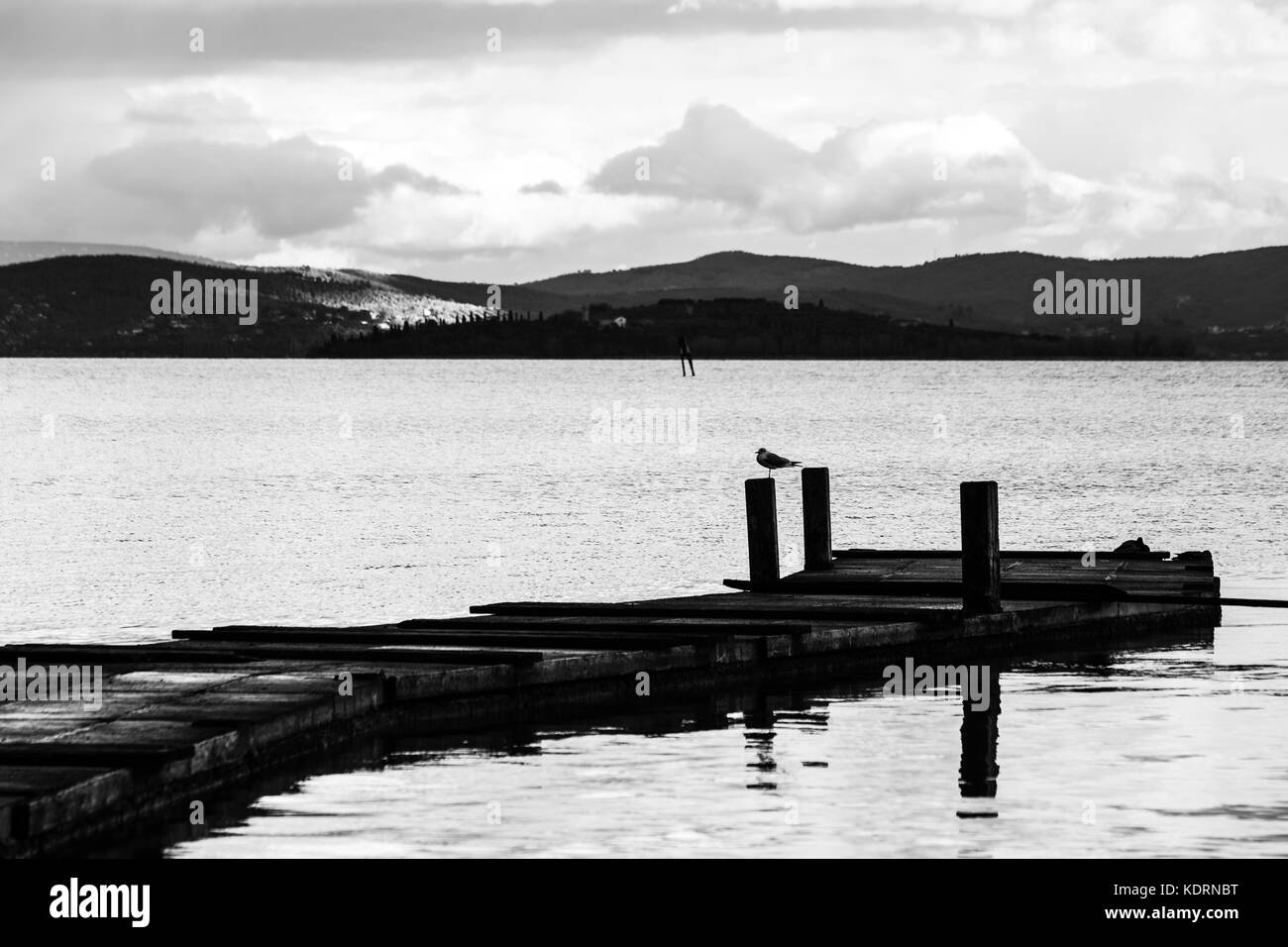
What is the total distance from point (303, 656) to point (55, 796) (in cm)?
727

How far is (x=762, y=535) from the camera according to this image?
30.2 m

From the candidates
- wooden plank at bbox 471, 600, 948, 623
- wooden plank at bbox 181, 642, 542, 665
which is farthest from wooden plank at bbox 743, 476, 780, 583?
wooden plank at bbox 181, 642, 542, 665

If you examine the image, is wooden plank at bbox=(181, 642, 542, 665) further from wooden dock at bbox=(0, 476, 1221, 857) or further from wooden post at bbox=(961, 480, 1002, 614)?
wooden post at bbox=(961, 480, 1002, 614)

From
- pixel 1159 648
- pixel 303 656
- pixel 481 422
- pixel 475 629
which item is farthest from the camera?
pixel 481 422

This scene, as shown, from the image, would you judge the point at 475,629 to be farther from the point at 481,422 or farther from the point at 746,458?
the point at 481,422

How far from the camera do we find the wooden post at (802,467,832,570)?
33.0 m

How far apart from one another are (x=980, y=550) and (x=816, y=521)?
6.69m

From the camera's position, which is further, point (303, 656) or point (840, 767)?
point (303, 656)

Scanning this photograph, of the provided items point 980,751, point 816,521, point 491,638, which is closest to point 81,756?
point 491,638

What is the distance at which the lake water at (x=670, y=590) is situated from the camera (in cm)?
1658

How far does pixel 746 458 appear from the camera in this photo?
320 ft

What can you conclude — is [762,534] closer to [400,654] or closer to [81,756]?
[400,654]
